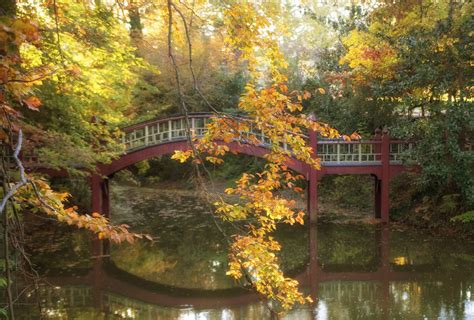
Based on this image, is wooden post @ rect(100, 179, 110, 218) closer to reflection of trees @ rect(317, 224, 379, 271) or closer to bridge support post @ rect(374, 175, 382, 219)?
reflection of trees @ rect(317, 224, 379, 271)

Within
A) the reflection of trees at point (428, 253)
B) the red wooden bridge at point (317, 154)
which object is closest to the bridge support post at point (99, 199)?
the red wooden bridge at point (317, 154)

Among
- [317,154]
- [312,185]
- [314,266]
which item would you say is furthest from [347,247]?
[317,154]

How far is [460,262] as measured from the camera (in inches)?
401

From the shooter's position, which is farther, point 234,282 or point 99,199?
point 99,199

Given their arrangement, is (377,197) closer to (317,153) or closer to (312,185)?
(312,185)

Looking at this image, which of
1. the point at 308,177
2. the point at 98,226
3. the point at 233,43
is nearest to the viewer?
the point at 98,226

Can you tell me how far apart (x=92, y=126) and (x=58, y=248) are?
3307 millimetres

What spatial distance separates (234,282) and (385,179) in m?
6.60

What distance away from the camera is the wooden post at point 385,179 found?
45.3 feet

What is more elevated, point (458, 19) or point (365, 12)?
point (365, 12)

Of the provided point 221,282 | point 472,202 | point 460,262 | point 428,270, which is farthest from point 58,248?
point 472,202

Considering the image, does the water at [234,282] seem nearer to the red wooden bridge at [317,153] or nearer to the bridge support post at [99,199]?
the bridge support post at [99,199]

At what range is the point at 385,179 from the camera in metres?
13.9

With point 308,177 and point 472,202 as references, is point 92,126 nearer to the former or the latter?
point 308,177
